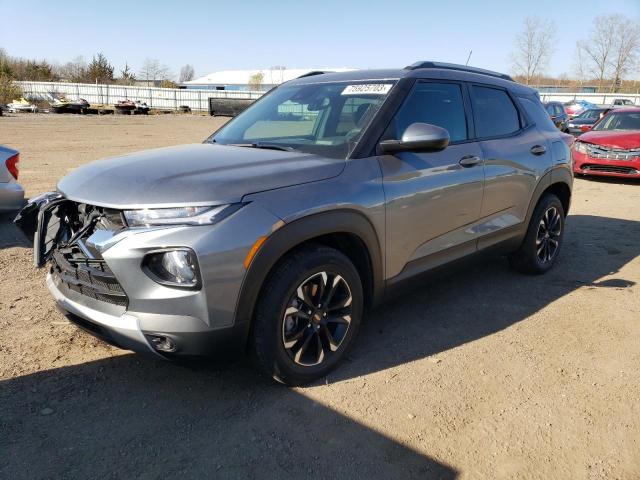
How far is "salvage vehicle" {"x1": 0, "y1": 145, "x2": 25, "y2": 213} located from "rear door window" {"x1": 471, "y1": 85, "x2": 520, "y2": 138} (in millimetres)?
5261

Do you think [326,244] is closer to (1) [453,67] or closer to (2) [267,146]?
(2) [267,146]

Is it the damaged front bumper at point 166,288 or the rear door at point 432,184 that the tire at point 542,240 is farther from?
the damaged front bumper at point 166,288

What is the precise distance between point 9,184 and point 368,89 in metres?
4.75

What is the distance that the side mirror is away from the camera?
10.4ft

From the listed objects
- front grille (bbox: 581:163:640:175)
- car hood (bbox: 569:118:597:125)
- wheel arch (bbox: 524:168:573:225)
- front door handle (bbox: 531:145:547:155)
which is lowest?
front grille (bbox: 581:163:640:175)

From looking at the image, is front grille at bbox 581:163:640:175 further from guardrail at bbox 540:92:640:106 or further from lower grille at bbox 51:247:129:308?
guardrail at bbox 540:92:640:106

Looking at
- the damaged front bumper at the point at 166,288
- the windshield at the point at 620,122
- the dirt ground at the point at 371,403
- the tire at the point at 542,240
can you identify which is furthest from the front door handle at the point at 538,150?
the windshield at the point at 620,122

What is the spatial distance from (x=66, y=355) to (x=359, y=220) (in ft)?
6.81

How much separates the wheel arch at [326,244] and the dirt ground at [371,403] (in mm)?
444

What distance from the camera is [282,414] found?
9.24 feet

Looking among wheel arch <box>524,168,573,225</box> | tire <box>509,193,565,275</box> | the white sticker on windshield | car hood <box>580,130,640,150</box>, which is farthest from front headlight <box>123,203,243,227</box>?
car hood <box>580,130,640,150</box>

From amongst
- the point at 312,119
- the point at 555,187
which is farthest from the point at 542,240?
the point at 312,119

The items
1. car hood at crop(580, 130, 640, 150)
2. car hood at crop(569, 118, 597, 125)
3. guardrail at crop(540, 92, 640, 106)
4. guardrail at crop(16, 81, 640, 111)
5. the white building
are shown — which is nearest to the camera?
car hood at crop(580, 130, 640, 150)

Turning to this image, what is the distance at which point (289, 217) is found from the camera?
2.72 m
